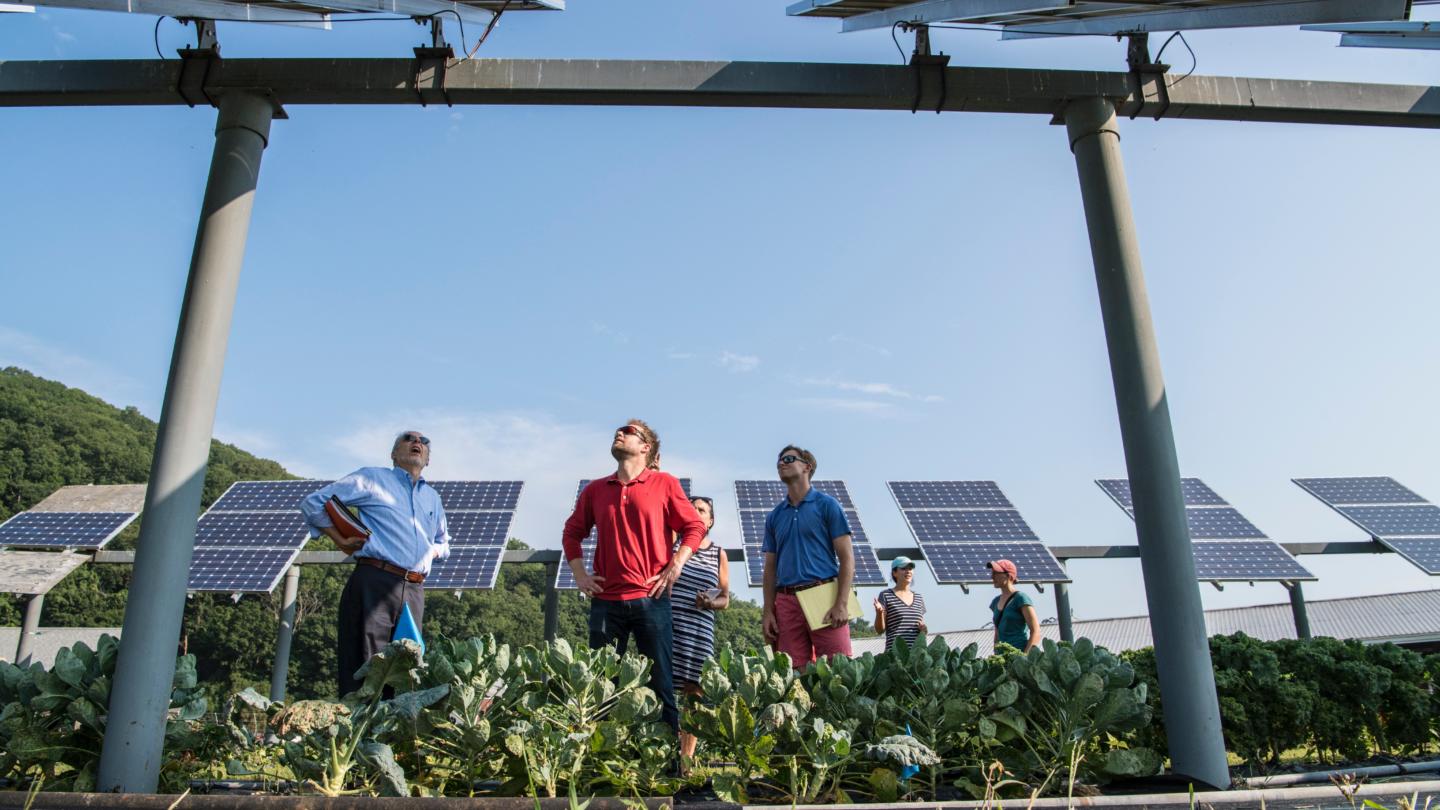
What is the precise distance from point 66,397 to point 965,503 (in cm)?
5562

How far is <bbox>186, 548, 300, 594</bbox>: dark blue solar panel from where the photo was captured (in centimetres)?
863

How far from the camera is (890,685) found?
153 inches

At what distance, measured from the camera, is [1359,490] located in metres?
12.5

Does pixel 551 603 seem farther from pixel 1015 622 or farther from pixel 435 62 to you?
pixel 435 62

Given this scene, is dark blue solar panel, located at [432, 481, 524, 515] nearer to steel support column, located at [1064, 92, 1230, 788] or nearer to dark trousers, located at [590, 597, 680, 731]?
dark trousers, located at [590, 597, 680, 731]

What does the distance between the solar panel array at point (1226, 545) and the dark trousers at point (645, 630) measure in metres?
5.79

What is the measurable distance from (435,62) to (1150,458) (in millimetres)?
4433

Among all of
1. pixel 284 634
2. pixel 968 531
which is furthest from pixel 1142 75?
pixel 284 634

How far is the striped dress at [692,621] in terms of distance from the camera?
17.5 feet

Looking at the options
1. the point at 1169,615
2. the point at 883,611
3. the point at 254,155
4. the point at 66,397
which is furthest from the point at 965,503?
the point at 66,397

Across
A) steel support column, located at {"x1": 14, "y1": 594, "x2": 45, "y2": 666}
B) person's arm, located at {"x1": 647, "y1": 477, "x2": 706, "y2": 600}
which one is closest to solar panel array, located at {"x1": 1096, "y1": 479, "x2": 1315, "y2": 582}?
person's arm, located at {"x1": 647, "y1": 477, "x2": 706, "y2": 600}

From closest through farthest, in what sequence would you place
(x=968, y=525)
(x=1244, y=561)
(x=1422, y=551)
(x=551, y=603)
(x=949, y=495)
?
(x=551, y=603) < (x=1244, y=561) < (x=1422, y=551) < (x=968, y=525) < (x=949, y=495)

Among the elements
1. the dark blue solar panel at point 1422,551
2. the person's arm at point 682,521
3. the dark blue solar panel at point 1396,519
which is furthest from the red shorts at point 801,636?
the dark blue solar panel at point 1396,519

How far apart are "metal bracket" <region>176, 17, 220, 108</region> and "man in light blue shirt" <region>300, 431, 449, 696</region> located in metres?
2.28
